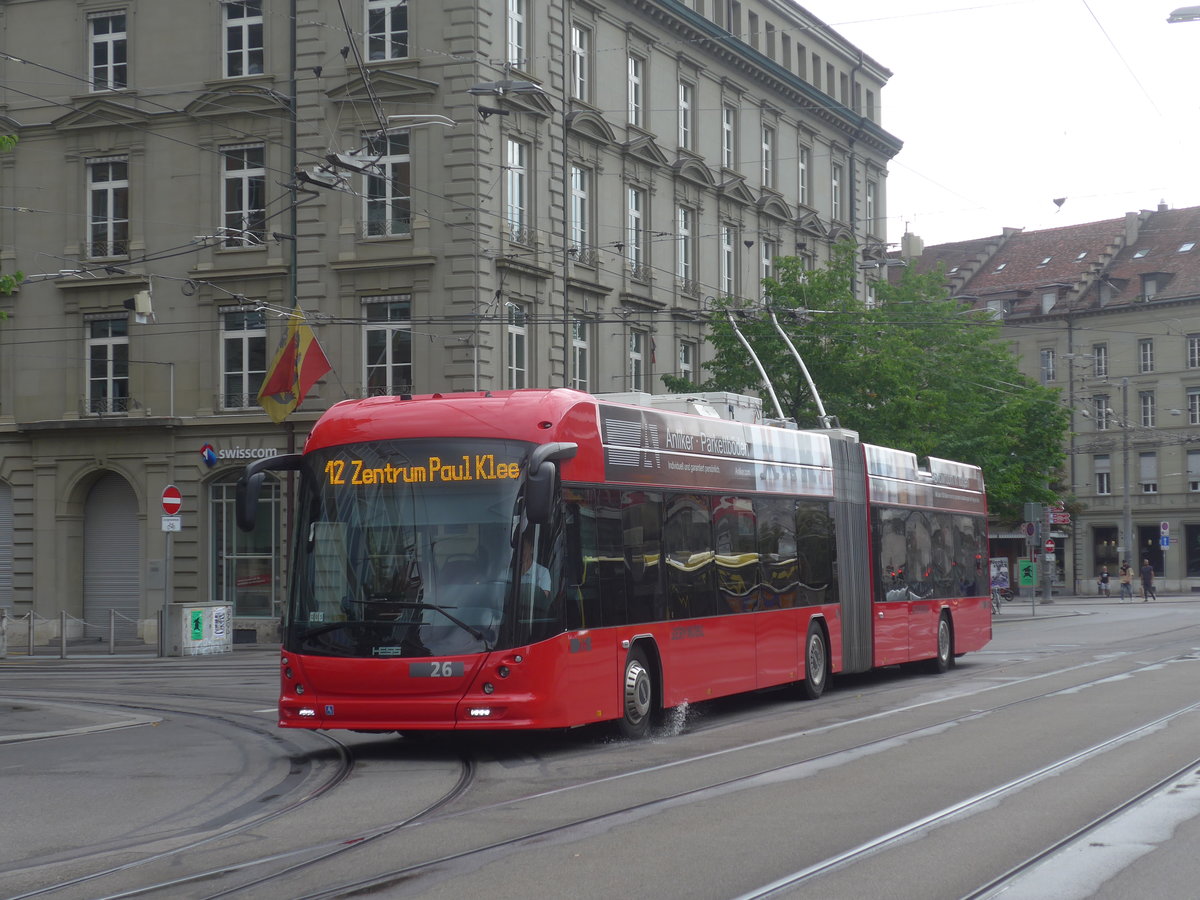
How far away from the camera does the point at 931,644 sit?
2352 cm

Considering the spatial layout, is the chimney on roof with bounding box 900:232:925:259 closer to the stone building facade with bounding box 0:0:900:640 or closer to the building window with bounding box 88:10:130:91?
the stone building facade with bounding box 0:0:900:640

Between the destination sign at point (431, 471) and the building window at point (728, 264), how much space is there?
109ft

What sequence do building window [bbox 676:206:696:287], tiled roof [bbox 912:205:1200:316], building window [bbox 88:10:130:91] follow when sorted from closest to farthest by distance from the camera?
building window [bbox 88:10:130:91] → building window [bbox 676:206:696:287] → tiled roof [bbox 912:205:1200:316]

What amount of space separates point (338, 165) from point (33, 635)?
53.5 ft

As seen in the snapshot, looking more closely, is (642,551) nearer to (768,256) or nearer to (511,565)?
(511,565)

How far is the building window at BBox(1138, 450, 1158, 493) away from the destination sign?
240 feet

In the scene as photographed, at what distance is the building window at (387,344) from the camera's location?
34.7 m

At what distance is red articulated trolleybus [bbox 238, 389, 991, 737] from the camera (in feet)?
42.3

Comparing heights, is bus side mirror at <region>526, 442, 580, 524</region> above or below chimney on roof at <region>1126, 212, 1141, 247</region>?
below

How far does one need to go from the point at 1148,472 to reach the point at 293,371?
195 ft

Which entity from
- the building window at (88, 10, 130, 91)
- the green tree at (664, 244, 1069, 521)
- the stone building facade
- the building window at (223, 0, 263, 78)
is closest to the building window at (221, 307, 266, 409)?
the stone building facade

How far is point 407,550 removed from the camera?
13125 millimetres

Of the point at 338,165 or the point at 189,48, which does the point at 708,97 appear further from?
the point at 338,165

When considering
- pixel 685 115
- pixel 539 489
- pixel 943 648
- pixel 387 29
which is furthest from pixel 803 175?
pixel 539 489
